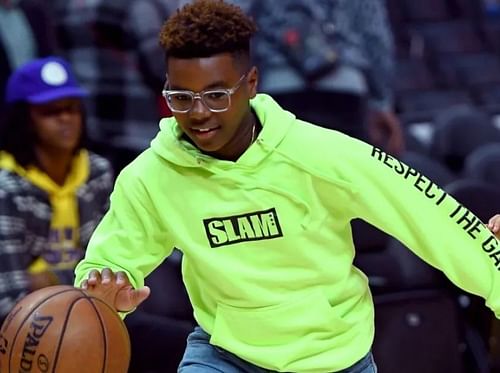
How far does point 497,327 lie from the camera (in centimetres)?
374

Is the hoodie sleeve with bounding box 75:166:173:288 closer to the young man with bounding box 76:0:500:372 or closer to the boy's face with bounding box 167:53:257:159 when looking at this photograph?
the young man with bounding box 76:0:500:372

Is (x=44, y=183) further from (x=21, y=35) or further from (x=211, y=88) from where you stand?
(x=211, y=88)

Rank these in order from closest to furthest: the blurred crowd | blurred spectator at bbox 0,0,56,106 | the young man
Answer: the young man
the blurred crowd
blurred spectator at bbox 0,0,56,106

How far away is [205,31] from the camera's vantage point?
2.52 meters

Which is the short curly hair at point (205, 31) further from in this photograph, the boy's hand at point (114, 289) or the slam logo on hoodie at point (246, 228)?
the boy's hand at point (114, 289)

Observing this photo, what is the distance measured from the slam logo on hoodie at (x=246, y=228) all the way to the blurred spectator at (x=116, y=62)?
7.07 feet

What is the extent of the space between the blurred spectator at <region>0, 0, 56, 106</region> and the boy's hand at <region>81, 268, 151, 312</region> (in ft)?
6.92

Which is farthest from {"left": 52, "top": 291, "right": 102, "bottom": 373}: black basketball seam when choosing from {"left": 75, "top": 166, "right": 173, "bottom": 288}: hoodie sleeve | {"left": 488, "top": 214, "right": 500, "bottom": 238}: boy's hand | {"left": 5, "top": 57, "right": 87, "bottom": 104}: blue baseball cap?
{"left": 5, "top": 57, "right": 87, "bottom": 104}: blue baseball cap

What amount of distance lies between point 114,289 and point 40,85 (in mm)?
1531

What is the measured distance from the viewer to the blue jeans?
266cm

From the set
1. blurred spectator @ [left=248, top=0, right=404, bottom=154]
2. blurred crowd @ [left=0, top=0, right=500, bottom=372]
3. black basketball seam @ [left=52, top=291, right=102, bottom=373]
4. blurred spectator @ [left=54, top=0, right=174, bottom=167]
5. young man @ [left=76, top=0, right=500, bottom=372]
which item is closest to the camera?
black basketball seam @ [left=52, top=291, right=102, bottom=373]

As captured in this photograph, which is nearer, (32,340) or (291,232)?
(32,340)

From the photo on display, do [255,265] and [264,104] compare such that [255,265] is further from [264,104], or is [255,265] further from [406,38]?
[406,38]

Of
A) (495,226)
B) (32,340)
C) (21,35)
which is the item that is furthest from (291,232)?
(21,35)
